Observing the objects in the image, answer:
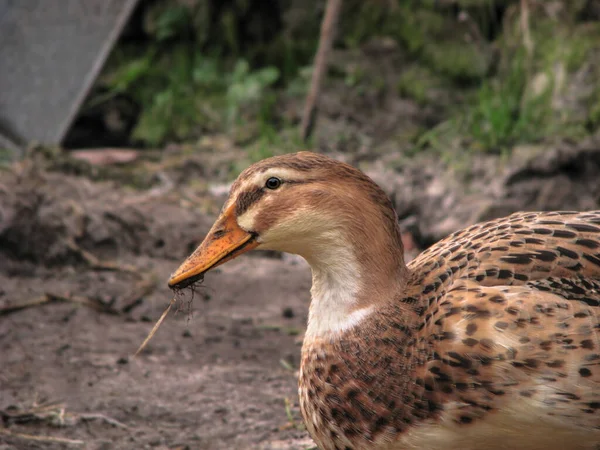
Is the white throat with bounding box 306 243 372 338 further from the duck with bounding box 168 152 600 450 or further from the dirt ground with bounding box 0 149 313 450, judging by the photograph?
the dirt ground with bounding box 0 149 313 450

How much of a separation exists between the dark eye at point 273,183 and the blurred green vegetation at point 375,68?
3402 mm

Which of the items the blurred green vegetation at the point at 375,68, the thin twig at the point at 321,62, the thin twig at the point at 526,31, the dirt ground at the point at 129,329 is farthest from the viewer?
the thin twig at the point at 526,31

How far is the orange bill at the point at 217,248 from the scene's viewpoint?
Answer: 302cm

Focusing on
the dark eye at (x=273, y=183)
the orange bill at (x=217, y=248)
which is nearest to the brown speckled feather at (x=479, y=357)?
the orange bill at (x=217, y=248)

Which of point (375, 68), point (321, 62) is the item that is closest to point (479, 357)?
point (321, 62)

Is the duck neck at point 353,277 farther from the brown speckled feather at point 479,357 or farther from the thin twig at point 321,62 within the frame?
the thin twig at point 321,62

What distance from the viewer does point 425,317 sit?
2.99m

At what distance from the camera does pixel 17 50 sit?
23.7 feet

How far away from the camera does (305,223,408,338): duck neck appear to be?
305cm

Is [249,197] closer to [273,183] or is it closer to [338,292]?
[273,183]

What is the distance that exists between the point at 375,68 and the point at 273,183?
4.61 metres

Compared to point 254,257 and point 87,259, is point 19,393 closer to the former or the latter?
point 87,259

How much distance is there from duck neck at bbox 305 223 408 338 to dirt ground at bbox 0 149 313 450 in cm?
62

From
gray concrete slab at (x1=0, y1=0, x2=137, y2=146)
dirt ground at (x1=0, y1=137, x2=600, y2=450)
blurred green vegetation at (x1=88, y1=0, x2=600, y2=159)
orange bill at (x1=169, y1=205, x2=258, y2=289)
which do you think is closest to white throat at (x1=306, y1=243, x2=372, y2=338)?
orange bill at (x1=169, y1=205, x2=258, y2=289)
